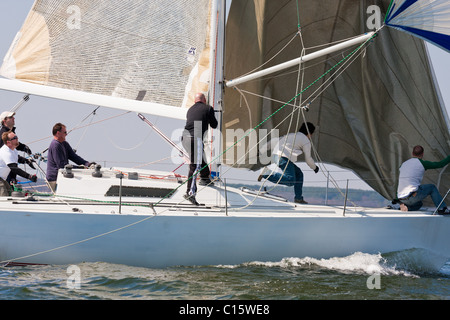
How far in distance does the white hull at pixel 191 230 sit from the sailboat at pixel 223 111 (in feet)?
0.05

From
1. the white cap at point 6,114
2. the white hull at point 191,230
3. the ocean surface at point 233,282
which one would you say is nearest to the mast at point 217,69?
the white hull at point 191,230

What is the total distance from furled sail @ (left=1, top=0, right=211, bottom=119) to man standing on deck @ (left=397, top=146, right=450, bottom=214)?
9.45 feet

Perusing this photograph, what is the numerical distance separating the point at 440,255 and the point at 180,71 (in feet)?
13.5

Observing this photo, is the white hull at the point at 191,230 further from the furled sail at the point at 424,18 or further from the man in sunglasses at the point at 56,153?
the furled sail at the point at 424,18

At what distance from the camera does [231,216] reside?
6.25m

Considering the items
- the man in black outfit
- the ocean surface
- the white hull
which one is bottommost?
the ocean surface

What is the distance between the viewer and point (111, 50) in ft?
24.6

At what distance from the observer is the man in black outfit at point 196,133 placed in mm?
6816

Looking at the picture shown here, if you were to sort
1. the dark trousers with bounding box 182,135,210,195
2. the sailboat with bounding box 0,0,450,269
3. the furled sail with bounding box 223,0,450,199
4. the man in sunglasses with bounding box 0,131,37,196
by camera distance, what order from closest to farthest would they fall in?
the sailboat with bounding box 0,0,450,269, the dark trousers with bounding box 182,135,210,195, the man in sunglasses with bounding box 0,131,37,196, the furled sail with bounding box 223,0,450,199

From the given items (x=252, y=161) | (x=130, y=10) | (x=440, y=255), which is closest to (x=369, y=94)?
(x=252, y=161)

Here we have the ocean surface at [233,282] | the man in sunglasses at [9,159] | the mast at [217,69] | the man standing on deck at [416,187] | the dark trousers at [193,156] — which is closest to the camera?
the ocean surface at [233,282]

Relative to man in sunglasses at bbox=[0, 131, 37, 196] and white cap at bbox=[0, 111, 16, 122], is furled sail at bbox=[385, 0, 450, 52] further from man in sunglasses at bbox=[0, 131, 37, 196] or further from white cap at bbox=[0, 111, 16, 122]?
white cap at bbox=[0, 111, 16, 122]

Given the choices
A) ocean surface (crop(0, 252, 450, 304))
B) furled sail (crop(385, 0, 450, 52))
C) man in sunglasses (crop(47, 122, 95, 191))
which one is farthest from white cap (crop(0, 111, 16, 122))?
furled sail (crop(385, 0, 450, 52))

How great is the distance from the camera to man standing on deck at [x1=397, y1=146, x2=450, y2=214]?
7512 millimetres
